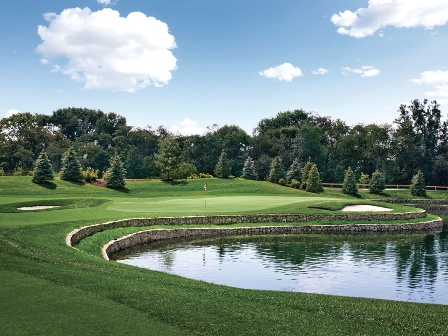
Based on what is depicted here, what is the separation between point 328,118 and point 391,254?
87.8 metres

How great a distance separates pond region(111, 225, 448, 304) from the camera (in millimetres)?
18312

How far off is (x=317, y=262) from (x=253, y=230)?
9691mm

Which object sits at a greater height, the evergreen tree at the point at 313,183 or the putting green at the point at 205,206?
the evergreen tree at the point at 313,183

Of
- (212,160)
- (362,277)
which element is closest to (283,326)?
(362,277)

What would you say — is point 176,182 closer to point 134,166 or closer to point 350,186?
point 350,186

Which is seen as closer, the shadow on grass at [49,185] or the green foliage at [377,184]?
the shadow on grass at [49,185]

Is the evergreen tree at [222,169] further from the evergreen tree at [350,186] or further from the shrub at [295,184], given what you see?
the evergreen tree at [350,186]

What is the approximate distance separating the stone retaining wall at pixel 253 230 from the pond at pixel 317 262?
2.73ft

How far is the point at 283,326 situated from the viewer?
894 centimetres

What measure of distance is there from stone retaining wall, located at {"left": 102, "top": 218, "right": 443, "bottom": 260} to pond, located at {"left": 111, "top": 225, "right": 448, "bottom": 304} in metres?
0.83

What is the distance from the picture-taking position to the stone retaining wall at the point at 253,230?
89.9 ft

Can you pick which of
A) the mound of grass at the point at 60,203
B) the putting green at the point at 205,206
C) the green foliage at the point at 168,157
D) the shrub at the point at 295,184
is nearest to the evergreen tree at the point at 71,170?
the green foliage at the point at 168,157

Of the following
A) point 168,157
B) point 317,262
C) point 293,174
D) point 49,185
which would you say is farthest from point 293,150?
point 317,262

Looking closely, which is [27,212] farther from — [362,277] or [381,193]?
[381,193]
